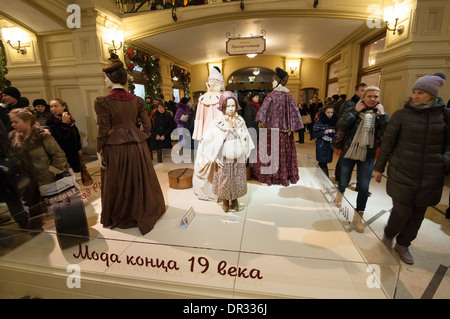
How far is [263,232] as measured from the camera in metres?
2.35

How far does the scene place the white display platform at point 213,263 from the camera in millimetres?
1561

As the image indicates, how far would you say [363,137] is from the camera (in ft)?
8.24

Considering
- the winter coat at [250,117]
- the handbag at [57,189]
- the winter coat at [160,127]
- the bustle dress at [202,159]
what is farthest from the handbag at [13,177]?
the winter coat at [250,117]

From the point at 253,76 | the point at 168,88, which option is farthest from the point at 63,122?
the point at 253,76

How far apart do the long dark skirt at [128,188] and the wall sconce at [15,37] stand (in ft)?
18.4

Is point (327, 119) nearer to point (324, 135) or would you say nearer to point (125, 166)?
point (324, 135)

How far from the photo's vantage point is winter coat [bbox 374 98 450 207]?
1.81 m

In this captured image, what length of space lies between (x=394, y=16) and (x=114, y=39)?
20.2ft

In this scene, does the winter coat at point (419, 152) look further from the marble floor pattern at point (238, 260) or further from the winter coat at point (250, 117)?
the winter coat at point (250, 117)

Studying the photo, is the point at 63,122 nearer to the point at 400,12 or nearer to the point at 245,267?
the point at 245,267

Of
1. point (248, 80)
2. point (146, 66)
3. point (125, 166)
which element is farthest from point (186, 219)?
point (248, 80)

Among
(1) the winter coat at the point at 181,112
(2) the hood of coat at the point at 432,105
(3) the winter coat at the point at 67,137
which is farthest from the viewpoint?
(1) the winter coat at the point at 181,112

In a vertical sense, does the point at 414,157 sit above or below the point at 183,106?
below
